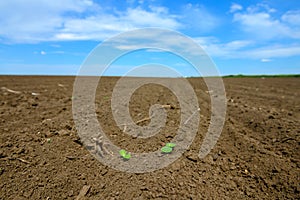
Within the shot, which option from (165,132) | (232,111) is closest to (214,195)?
(165,132)

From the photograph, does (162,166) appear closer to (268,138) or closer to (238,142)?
(238,142)

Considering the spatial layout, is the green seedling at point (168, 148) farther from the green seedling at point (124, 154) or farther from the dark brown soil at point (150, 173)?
the green seedling at point (124, 154)

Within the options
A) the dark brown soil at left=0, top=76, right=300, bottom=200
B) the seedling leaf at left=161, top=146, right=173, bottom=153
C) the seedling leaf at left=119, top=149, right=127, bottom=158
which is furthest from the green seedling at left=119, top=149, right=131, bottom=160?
the seedling leaf at left=161, top=146, right=173, bottom=153

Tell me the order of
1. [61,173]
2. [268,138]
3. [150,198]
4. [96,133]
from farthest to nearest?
[268,138] < [96,133] < [61,173] < [150,198]

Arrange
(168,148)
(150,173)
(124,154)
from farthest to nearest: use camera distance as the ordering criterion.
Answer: (168,148) < (124,154) < (150,173)

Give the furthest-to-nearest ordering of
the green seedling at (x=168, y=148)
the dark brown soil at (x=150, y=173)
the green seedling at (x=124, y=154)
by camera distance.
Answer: the green seedling at (x=168, y=148)
the green seedling at (x=124, y=154)
the dark brown soil at (x=150, y=173)

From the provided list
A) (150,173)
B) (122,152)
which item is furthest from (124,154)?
(150,173)

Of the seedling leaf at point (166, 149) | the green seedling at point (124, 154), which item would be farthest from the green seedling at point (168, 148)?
the green seedling at point (124, 154)

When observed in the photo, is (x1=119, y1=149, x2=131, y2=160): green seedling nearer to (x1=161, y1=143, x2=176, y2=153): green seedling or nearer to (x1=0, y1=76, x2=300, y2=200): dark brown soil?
(x1=0, y1=76, x2=300, y2=200): dark brown soil

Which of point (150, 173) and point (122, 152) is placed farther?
point (122, 152)

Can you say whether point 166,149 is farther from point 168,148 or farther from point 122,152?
point 122,152

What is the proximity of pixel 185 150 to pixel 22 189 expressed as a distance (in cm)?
172

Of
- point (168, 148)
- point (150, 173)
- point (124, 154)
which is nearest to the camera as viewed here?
point (150, 173)

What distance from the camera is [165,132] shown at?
3.61 m
